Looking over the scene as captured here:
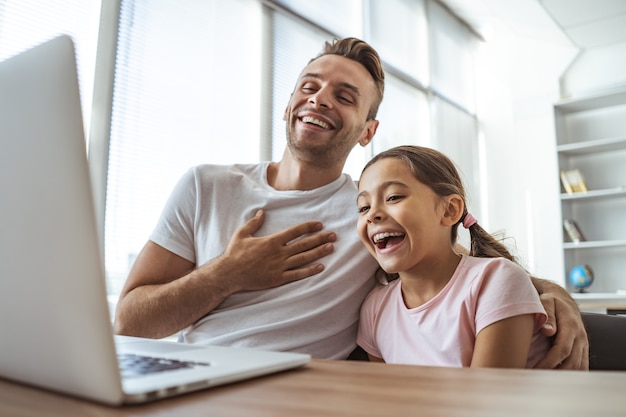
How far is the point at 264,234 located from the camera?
137 centimetres

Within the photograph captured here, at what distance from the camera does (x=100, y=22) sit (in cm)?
238

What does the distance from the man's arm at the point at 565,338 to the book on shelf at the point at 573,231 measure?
13.7ft

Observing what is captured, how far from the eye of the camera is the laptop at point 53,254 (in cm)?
36

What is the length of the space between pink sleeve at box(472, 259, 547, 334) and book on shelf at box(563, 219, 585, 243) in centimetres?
425

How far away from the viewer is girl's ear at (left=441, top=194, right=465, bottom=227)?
130 cm

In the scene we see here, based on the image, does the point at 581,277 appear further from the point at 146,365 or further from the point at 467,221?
the point at 146,365

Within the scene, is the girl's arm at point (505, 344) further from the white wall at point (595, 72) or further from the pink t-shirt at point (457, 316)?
the white wall at point (595, 72)

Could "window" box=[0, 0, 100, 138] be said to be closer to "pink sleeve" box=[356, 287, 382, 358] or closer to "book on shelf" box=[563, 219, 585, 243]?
"pink sleeve" box=[356, 287, 382, 358]

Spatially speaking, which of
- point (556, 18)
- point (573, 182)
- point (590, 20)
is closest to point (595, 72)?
point (590, 20)

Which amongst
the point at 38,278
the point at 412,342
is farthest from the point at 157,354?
the point at 412,342

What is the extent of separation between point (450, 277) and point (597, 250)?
4.44 meters

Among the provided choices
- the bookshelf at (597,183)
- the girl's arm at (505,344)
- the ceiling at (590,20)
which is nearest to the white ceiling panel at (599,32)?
the ceiling at (590,20)

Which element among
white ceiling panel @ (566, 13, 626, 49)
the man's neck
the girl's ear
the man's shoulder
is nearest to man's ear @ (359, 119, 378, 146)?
the man's neck

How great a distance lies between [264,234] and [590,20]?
4456mm
